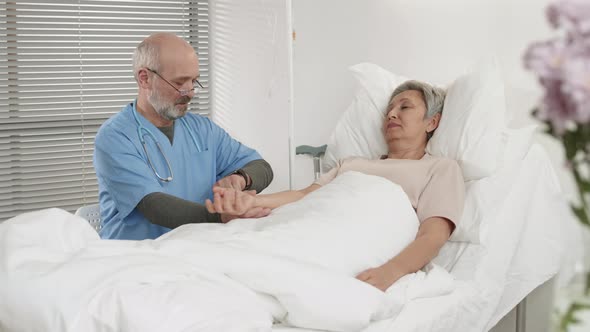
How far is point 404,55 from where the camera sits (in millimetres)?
2963

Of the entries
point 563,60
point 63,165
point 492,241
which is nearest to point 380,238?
point 492,241

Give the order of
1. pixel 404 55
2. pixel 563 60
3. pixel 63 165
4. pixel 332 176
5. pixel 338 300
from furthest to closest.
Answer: pixel 63 165 → pixel 404 55 → pixel 332 176 → pixel 338 300 → pixel 563 60

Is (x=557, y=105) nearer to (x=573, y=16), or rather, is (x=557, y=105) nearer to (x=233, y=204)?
(x=573, y=16)

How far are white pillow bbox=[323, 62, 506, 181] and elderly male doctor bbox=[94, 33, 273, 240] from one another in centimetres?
33

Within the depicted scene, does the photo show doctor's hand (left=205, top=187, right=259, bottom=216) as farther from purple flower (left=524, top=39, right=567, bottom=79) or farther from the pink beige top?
purple flower (left=524, top=39, right=567, bottom=79)

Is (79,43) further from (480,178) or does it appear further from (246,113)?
(480,178)

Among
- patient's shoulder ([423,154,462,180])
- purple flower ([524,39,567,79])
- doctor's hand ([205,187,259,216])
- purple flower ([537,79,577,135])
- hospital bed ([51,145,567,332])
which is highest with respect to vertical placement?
purple flower ([524,39,567,79])

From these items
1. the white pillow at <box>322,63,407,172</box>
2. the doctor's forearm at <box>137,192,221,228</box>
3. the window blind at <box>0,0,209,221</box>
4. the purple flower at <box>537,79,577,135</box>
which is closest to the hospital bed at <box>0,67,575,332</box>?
the doctor's forearm at <box>137,192,221,228</box>

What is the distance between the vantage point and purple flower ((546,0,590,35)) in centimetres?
44

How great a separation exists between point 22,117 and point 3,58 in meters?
0.26

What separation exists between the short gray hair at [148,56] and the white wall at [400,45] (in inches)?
32.1

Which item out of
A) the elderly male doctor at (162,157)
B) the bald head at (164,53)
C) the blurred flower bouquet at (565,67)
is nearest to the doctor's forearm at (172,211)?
the elderly male doctor at (162,157)

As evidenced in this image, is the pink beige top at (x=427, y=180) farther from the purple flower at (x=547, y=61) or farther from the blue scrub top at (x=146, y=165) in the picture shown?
the purple flower at (x=547, y=61)

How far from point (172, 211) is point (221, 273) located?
2.21ft
